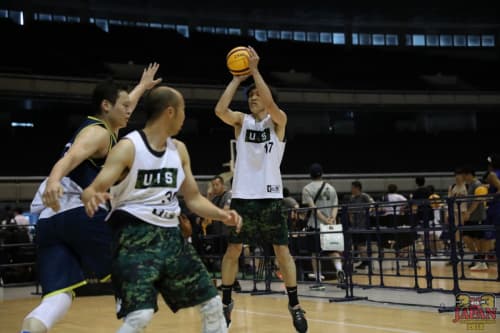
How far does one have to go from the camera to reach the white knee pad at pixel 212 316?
3.59 meters

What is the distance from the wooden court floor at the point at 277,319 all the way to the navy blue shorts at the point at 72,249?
267cm

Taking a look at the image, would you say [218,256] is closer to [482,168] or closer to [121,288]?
[121,288]

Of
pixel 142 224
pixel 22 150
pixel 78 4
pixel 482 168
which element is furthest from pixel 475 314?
pixel 78 4

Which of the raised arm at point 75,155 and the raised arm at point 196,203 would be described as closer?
the raised arm at point 75,155

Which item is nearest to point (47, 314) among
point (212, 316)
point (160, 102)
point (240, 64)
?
point (212, 316)

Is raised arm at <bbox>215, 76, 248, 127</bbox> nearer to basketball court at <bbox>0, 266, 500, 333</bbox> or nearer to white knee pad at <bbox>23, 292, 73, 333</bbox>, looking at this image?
basketball court at <bbox>0, 266, 500, 333</bbox>

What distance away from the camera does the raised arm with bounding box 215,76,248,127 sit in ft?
19.3

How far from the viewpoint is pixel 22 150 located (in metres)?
23.5

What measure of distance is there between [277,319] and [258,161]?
206 cm

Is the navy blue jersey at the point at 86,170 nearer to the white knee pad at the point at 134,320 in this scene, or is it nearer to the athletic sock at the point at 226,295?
the white knee pad at the point at 134,320

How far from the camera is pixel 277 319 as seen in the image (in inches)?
282

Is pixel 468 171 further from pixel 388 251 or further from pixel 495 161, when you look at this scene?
pixel 388 251

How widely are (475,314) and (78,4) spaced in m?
28.4

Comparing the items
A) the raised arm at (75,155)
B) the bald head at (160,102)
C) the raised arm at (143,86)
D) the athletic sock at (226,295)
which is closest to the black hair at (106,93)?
the raised arm at (143,86)
